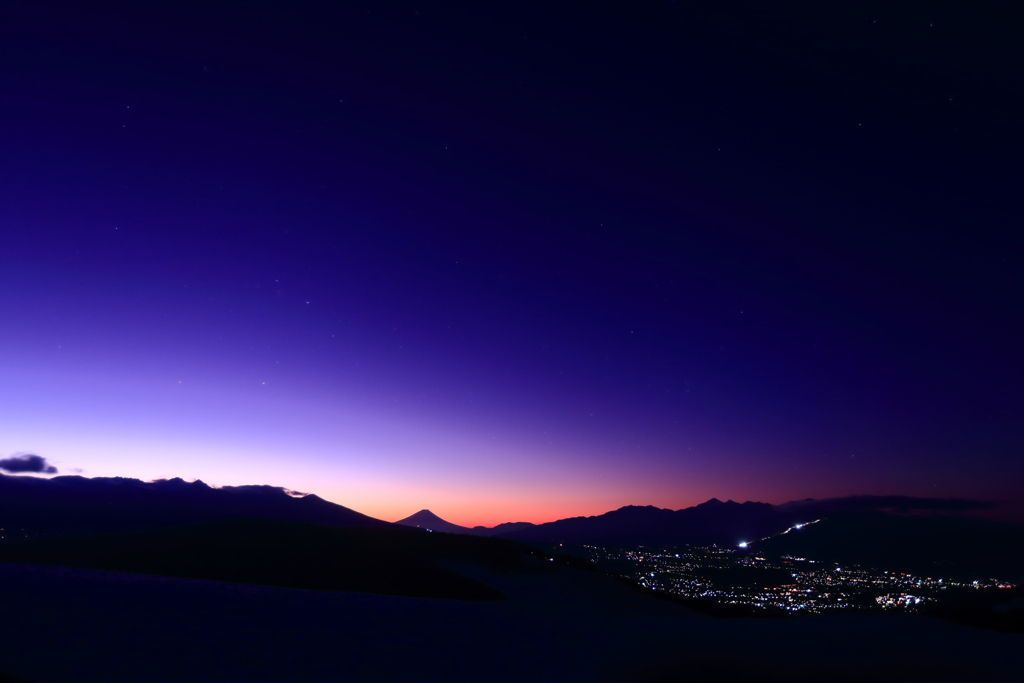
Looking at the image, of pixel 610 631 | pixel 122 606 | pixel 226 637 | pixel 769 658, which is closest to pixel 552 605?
pixel 610 631

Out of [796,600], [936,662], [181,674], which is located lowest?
[796,600]

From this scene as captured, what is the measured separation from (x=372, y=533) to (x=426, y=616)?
36.9m

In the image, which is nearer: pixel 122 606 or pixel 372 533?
pixel 122 606

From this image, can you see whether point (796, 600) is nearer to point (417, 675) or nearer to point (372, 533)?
point (372, 533)

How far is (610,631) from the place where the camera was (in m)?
26.2

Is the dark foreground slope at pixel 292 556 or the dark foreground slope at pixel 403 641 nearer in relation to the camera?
the dark foreground slope at pixel 403 641

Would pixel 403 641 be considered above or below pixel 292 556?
below

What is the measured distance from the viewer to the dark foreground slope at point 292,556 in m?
40.0

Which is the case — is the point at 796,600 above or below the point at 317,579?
below

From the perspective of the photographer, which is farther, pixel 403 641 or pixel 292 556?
pixel 292 556

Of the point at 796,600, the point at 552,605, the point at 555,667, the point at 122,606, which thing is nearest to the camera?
the point at 555,667

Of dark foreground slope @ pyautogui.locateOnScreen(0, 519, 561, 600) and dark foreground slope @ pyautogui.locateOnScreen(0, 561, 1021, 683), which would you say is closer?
dark foreground slope @ pyautogui.locateOnScreen(0, 561, 1021, 683)

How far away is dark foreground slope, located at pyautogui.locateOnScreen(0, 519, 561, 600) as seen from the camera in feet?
131

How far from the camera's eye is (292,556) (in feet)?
155
